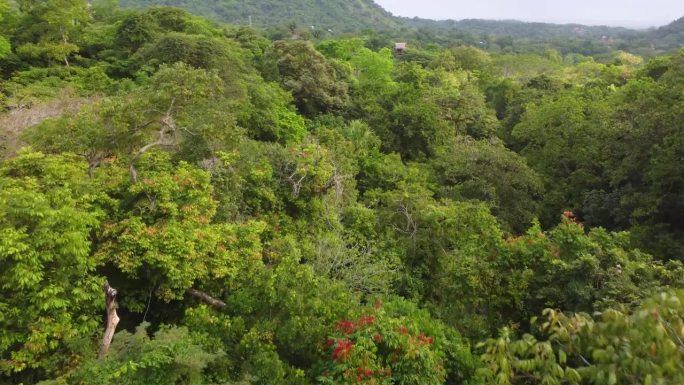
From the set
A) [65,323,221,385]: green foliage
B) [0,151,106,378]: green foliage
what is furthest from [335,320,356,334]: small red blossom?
[0,151,106,378]: green foliage

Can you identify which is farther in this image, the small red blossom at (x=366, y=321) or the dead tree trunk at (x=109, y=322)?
the small red blossom at (x=366, y=321)

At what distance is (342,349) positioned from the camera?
6.03 metres

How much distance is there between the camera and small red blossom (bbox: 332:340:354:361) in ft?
Result: 19.6

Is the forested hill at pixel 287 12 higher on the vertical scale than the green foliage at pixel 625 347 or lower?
lower

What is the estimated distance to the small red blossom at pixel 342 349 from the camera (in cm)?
597

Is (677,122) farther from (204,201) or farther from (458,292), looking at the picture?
(204,201)

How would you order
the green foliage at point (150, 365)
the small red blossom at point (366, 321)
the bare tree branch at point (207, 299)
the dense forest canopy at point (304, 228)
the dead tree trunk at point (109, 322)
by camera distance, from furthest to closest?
the bare tree branch at point (207, 299) < the small red blossom at point (366, 321) < the dead tree trunk at point (109, 322) < the dense forest canopy at point (304, 228) < the green foliage at point (150, 365)

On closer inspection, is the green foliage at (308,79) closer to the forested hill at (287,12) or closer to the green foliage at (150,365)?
the green foliage at (150,365)

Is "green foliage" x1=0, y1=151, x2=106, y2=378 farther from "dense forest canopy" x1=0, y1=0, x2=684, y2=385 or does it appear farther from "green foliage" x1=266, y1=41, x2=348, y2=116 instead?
"green foliage" x1=266, y1=41, x2=348, y2=116

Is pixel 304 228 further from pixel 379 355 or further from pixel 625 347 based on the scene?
pixel 625 347

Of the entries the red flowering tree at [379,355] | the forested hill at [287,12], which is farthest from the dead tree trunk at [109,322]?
the forested hill at [287,12]

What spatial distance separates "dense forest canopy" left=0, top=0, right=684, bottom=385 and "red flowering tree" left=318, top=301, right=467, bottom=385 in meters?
0.04

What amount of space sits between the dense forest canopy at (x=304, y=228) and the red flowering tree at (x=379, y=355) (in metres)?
0.04

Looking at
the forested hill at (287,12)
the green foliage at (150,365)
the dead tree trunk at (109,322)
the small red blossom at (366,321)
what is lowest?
the forested hill at (287,12)
